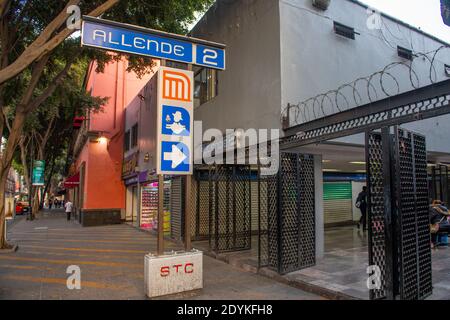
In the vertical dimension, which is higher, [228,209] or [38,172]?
[38,172]

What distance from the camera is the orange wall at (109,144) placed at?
755 inches

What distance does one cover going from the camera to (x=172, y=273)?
5.55 meters

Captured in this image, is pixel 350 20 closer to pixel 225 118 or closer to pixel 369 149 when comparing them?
pixel 225 118

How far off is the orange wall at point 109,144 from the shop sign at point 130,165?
2.45ft

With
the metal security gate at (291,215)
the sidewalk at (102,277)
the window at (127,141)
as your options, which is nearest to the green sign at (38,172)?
the window at (127,141)

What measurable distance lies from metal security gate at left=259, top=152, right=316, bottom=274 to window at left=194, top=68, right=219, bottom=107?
14.2ft

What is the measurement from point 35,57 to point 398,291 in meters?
7.30

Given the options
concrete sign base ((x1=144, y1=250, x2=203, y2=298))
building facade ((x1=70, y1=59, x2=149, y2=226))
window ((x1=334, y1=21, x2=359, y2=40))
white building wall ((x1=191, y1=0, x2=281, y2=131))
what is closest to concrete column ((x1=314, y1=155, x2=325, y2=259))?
white building wall ((x1=191, y1=0, x2=281, y2=131))

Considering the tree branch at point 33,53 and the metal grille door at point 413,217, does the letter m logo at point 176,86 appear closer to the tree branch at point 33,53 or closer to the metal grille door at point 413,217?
the tree branch at point 33,53

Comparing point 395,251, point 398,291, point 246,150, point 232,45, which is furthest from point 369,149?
point 232,45

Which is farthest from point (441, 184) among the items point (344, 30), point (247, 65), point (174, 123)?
point (174, 123)

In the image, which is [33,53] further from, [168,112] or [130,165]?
[130,165]

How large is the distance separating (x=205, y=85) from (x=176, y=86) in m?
6.03
